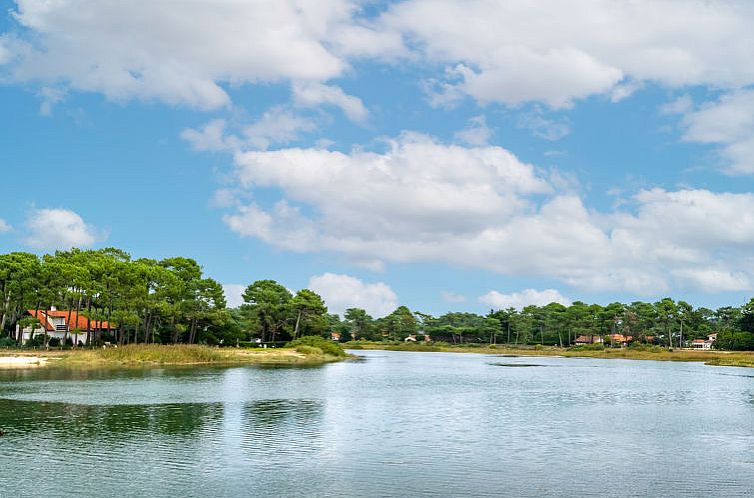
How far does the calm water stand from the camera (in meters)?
22.4

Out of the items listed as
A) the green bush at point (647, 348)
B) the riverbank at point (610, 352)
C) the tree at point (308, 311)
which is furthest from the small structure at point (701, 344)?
the tree at point (308, 311)

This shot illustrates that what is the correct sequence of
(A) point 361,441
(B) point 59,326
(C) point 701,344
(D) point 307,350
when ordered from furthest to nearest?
(C) point 701,344 → (B) point 59,326 → (D) point 307,350 → (A) point 361,441

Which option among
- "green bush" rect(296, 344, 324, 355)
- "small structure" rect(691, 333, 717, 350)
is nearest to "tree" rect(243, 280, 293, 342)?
"green bush" rect(296, 344, 324, 355)

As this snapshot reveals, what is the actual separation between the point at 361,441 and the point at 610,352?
418 ft

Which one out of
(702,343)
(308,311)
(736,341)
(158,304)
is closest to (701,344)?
(702,343)

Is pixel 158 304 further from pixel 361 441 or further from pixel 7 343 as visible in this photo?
pixel 361 441

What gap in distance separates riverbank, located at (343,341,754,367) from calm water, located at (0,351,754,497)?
66.8m

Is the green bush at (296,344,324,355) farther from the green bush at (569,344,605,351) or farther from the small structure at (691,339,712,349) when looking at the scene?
the small structure at (691,339,712,349)

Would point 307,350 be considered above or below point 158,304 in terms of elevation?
below

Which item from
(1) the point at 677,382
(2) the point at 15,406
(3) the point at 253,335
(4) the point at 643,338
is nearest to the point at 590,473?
(2) the point at 15,406

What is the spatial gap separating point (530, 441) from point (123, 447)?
59.5 ft

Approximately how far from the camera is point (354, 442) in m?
29.9

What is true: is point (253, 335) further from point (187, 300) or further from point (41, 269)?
point (41, 269)

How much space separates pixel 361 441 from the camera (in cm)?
3027
